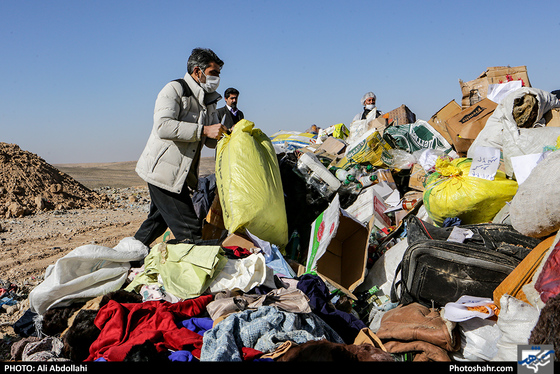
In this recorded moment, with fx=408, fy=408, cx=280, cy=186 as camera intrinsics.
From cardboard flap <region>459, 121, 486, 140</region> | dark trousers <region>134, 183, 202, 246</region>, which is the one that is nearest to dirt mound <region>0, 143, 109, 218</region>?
Result: dark trousers <region>134, 183, 202, 246</region>

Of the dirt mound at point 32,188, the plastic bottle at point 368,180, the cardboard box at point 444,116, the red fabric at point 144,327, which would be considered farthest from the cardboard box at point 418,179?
the dirt mound at point 32,188

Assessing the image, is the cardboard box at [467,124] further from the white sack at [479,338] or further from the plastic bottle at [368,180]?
the white sack at [479,338]

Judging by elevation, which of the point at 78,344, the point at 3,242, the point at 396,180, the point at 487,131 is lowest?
the point at 3,242

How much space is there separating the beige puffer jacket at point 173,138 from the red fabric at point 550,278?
2.17m

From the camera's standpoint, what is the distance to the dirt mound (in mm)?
7012

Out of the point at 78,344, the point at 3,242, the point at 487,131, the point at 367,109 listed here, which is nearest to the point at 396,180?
the point at 487,131

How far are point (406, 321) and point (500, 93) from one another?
9.74 ft

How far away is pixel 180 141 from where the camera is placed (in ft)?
9.74

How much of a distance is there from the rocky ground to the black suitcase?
2.35m

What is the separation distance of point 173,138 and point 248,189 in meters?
0.63

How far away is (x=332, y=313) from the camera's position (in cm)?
233

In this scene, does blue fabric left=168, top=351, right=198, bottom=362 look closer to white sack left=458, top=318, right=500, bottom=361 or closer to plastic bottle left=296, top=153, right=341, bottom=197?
white sack left=458, top=318, right=500, bottom=361

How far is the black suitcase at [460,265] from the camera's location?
2131 mm

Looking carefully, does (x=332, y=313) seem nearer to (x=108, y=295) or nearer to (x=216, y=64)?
(x=108, y=295)
